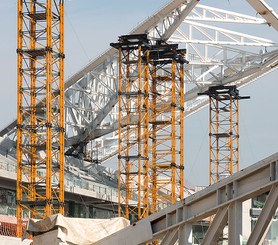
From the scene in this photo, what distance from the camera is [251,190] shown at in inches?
893

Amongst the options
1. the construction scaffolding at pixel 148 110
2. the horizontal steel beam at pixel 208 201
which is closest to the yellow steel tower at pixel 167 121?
the construction scaffolding at pixel 148 110

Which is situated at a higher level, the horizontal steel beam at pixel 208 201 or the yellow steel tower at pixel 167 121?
the yellow steel tower at pixel 167 121

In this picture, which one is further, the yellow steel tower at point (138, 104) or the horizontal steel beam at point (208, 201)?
the yellow steel tower at point (138, 104)

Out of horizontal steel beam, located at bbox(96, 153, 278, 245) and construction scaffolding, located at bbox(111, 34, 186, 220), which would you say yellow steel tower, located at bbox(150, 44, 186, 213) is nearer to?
construction scaffolding, located at bbox(111, 34, 186, 220)

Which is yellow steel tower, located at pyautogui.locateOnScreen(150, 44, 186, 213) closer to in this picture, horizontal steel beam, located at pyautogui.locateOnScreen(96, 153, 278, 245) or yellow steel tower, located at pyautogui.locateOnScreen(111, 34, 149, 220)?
yellow steel tower, located at pyautogui.locateOnScreen(111, 34, 149, 220)

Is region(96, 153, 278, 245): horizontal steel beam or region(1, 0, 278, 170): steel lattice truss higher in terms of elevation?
region(1, 0, 278, 170): steel lattice truss

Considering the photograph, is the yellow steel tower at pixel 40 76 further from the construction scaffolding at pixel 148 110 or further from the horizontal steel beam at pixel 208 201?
the horizontal steel beam at pixel 208 201

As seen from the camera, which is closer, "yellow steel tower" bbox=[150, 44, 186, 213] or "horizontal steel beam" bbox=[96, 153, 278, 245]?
"horizontal steel beam" bbox=[96, 153, 278, 245]

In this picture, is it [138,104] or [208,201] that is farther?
[138,104]

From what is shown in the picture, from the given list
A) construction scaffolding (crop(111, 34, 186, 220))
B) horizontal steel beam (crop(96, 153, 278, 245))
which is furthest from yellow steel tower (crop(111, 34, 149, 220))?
horizontal steel beam (crop(96, 153, 278, 245))

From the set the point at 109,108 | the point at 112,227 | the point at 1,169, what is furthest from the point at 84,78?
the point at 112,227

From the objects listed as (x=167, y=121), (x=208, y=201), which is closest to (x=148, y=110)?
(x=167, y=121)

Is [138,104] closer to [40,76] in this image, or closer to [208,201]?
[40,76]

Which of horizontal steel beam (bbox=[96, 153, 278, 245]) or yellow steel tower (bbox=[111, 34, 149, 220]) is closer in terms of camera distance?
horizontal steel beam (bbox=[96, 153, 278, 245])
